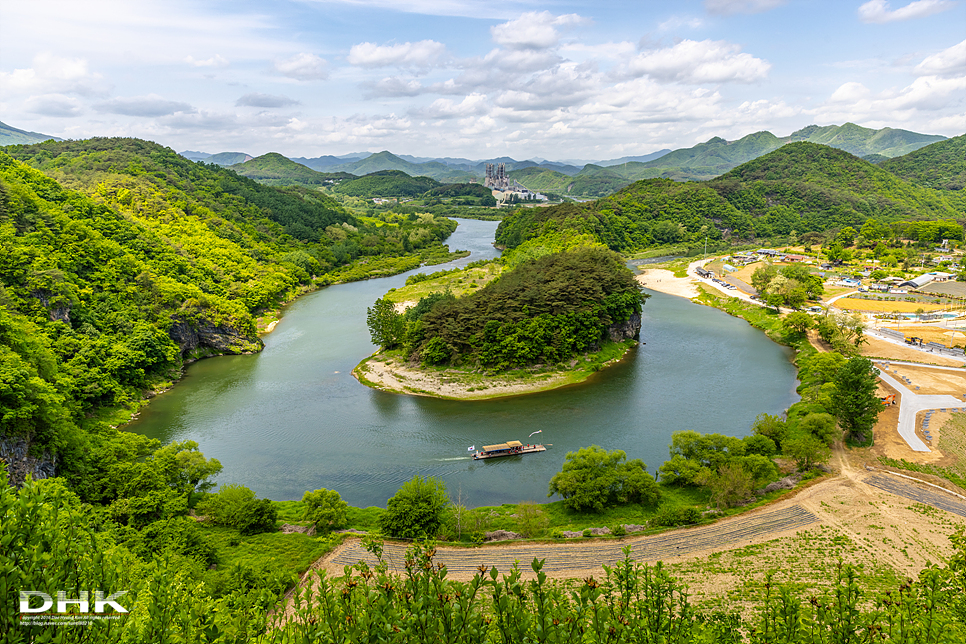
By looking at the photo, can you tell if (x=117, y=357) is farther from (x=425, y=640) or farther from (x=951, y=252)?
(x=951, y=252)

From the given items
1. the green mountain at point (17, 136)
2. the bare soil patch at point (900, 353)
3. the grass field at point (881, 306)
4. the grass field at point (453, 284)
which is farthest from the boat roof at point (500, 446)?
the green mountain at point (17, 136)

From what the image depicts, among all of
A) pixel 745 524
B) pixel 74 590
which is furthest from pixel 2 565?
pixel 745 524

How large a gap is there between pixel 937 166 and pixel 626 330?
138 meters

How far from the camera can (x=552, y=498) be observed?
21.2 m

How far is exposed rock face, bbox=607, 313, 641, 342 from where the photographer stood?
39.2 metres

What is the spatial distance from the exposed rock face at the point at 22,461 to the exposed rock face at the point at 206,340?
19.0m

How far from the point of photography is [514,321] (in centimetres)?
3441

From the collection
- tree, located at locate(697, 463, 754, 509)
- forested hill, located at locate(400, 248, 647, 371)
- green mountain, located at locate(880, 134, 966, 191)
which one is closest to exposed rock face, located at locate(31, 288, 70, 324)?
forested hill, located at locate(400, 248, 647, 371)

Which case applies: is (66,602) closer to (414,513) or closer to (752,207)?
(414,513)

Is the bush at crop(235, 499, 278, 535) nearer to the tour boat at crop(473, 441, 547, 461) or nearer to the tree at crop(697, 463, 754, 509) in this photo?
the tour boat at crop(473, 441, 547, 461)

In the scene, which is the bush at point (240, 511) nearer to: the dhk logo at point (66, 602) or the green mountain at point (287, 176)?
the dhk logo at point (66, 602)

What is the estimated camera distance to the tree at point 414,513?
17.6 metres

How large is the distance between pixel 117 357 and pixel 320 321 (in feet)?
61.1

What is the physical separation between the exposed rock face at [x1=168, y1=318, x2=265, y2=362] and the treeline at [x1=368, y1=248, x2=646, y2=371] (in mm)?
10066
